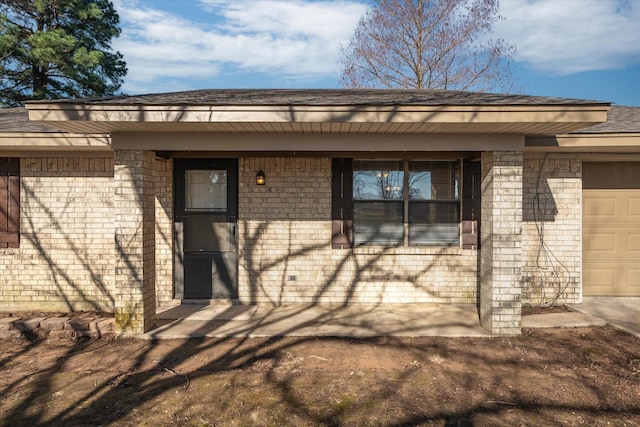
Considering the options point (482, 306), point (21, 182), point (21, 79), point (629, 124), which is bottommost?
point (482, 306)

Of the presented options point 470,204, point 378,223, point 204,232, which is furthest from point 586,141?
point 204,232

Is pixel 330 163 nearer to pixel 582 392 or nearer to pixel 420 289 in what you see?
pixel 420 289

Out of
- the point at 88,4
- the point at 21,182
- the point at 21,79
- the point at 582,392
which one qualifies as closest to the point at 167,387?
the point at 582,392

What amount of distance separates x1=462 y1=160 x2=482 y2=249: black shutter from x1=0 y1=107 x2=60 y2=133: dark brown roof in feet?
19.9

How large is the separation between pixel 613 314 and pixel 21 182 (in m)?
9.30

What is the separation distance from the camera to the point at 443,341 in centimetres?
494

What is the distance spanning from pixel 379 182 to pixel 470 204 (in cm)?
147

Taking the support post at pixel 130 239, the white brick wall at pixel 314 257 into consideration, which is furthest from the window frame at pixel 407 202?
the support post at pixel 130 239

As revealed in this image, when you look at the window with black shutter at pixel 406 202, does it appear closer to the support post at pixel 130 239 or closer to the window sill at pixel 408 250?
the window sill at pixel 408 250

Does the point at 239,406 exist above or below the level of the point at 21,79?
below

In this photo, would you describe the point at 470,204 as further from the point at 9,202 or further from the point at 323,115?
the point at 9,202

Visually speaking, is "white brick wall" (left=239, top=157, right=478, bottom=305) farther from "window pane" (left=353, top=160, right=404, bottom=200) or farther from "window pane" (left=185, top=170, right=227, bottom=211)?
"window pane" (left=353, top=160, right=404, bottom=200)

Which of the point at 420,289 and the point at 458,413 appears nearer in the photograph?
the point at 458,413

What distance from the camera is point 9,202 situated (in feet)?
21.1
